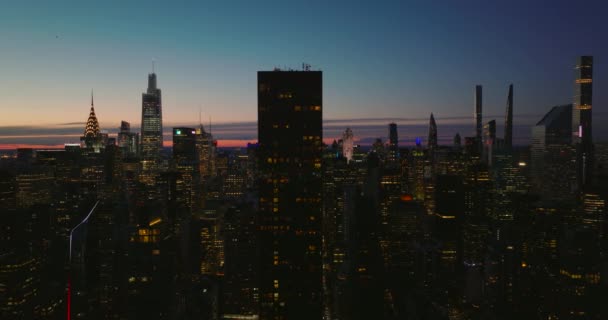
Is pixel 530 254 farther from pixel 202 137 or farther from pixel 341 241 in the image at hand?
pixel 202 137

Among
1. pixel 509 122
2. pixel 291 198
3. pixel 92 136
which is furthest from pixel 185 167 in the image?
pixel 291 198

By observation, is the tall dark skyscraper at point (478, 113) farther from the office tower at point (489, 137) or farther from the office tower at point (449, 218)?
the office tower at point (449, 218)

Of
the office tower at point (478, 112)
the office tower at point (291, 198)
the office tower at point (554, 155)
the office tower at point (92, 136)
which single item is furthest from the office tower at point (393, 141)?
the office tower at point (291, 198)

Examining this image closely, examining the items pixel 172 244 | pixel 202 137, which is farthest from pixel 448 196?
pixel 202 137

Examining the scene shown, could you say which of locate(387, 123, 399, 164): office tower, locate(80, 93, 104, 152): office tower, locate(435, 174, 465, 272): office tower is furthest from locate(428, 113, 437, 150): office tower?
locate(80, 93, 104, 152): office tower

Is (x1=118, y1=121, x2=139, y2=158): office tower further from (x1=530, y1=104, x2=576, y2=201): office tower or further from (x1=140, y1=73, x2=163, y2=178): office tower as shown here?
(x1=530, y1=104, x2=576, y2=201): office tower

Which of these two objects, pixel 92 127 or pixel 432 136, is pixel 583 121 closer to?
pixel 432 136
